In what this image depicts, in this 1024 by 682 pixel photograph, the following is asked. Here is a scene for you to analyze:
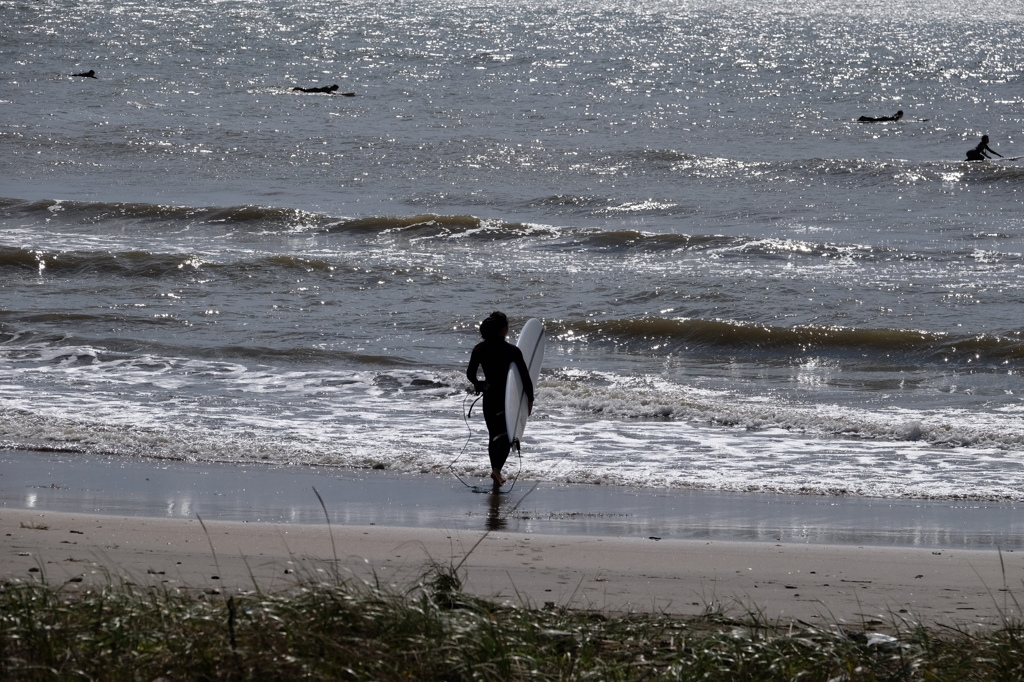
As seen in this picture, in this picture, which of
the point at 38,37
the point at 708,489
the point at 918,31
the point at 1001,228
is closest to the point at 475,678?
the point at 708,489

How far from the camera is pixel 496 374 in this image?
801 centimetres

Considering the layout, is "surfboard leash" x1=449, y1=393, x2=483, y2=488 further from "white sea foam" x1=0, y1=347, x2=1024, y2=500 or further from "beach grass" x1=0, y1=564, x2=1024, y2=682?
"beach grass" x1=0, y1=564, x2=1024, y2=682

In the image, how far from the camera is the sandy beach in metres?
4.79

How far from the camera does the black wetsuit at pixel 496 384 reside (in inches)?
304

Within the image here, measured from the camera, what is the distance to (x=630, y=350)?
13.7 metres

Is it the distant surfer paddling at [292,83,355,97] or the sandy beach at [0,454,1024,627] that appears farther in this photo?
the distant surfer paddling at [292,83,355,97]

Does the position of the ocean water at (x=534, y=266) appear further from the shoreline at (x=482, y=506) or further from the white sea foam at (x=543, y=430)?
the shoreline at (x=482, y=506)

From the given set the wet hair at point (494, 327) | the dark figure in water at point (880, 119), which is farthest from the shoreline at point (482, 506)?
the dark figure in water at point (880, 119)

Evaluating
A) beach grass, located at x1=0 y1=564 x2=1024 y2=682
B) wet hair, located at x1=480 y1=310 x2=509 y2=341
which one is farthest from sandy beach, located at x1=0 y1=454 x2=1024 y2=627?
wet hair, located at x1=480 y1=310 x2=509 y2=341

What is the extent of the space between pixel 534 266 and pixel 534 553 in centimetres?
1287

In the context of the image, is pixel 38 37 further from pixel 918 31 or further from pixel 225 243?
pixel 918 31

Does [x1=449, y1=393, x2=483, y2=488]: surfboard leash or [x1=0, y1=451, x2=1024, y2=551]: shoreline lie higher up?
[x1=449, y1=393, x2=483, y2=488]: surfboard leash

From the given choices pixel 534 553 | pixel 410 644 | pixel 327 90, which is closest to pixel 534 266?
pixel 534 553

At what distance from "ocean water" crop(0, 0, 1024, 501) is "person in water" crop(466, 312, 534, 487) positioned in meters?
0.52
